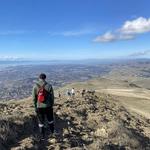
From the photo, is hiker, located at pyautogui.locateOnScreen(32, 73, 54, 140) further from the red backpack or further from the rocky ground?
the rocky ground

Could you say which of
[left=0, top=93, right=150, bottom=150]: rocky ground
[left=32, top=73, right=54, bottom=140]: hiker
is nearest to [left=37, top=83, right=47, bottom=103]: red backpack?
[left=32, top=73, right=54, bottom=140]: hiker

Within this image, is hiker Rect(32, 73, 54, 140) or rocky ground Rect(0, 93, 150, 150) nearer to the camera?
rocky ground Rect(0, 93, 150, 150)

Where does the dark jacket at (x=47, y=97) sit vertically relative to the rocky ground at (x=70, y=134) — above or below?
above

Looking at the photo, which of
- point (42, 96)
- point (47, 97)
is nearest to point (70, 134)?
point (47, 97)

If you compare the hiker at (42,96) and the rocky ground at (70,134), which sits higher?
the hiker at (42,96)

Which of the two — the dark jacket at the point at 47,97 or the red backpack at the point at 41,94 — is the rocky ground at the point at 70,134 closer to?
the dark jacket at the point at 47,97

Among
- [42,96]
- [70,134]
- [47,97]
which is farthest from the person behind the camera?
[70,134]

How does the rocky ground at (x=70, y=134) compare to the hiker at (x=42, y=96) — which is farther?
the hiker at (x=42, y=96)

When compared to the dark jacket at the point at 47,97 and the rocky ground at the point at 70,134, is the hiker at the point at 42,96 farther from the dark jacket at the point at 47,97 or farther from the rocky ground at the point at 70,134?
the rocky ground at the point at 70,134

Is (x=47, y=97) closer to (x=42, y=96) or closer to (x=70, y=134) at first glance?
(x=42, y=96)

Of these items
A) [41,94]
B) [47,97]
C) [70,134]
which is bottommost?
[70,134]

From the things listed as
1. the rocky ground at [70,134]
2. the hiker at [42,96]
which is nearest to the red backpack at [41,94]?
the hiker at [42,96]

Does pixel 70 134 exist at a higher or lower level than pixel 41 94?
lower

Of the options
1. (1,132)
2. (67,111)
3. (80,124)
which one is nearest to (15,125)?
(1,132)
